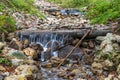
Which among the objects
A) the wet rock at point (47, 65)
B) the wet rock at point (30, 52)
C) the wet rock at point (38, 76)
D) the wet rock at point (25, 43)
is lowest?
the wet rock at point (47, 65)

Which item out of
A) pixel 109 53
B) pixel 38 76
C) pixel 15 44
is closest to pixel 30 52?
pixel 15 44

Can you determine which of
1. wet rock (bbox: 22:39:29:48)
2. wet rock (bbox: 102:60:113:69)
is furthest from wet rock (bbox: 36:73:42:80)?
wet rock (bbox: 22:39:29:48)

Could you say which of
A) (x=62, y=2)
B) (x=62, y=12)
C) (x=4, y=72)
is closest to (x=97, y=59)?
(x=4, y=72)

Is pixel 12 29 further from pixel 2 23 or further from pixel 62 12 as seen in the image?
pixel 62 12

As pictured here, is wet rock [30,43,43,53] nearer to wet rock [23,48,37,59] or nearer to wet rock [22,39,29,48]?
wet rock [22,39,29,48]

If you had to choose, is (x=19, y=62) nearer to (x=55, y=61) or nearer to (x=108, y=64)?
(x=55, y=61)

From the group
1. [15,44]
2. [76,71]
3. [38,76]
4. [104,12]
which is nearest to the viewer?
[38,76]

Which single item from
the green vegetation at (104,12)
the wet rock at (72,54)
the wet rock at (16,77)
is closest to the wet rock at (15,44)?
the wet rock at (72,54)

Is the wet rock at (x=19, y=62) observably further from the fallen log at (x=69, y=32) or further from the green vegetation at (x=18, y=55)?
the fallen log at (x=69, y=32)

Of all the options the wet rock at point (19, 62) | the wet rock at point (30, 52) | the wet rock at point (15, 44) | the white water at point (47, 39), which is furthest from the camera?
the white water at point (47, 39)

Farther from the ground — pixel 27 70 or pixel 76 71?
pixel 27 70

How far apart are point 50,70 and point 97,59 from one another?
1.50 m

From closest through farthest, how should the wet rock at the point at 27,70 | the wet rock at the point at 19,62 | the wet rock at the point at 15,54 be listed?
the wet rock at the point at 27,70, the wet rock at the point at 19,62, the wet rock at the point at 15,54

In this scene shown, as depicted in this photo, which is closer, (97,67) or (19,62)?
(19,62)
